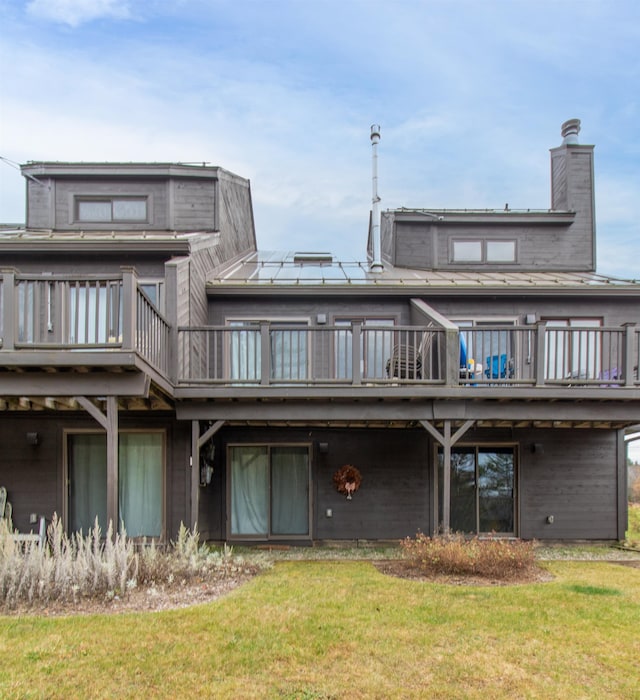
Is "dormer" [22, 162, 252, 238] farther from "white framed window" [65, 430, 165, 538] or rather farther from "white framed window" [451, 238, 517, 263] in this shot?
"white framed window" [451, 238, 517, 263]

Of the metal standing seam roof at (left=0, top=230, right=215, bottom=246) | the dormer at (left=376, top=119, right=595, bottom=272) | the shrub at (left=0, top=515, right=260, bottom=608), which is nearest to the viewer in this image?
the shrub at (left=0, top=515, right=260, bottom=608)

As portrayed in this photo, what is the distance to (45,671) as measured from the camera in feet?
14.0

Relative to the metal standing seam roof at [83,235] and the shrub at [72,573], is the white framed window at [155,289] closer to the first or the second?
the metal standing seam roof at [83,235]

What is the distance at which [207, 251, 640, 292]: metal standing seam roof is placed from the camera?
11094mm

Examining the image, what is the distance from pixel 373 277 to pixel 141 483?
587cm

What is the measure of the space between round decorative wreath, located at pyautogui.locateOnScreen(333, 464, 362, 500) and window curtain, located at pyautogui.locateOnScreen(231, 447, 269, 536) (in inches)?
51.0

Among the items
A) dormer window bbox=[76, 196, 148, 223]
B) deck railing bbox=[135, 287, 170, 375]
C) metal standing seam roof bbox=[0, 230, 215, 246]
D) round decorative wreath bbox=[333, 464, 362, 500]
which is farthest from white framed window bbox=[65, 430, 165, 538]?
dormer window bbox=[76, 196, 148, 223]

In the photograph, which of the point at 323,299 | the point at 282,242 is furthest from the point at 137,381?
the point at 282,242

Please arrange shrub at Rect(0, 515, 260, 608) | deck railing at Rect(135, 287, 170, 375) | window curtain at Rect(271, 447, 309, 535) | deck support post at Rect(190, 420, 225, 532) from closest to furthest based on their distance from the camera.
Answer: shrub at Rect(0, 515, 260, 608) → deck railing at Rect(135, 287, 170, 375) → deck support post at Rect(190, 420, 225, 532) → window curtain at Rect(271, 447, 309, 535)

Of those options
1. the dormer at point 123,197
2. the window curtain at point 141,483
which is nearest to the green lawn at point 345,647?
the window curtain at point 141,483

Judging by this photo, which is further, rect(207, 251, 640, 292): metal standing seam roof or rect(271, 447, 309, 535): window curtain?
rect(207, 251, 640, 292): metal standing seam roof

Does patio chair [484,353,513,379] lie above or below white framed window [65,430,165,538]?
above

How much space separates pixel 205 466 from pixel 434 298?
5.21 metres

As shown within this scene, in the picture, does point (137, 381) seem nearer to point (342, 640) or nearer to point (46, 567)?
point (46, 567)
